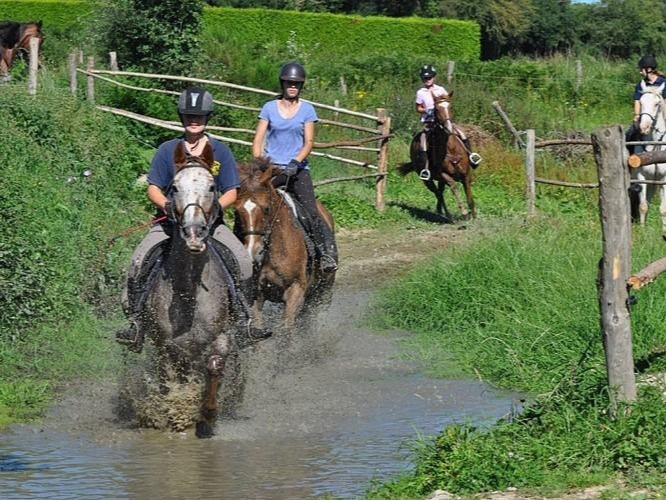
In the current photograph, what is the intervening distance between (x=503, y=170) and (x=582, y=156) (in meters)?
1.63

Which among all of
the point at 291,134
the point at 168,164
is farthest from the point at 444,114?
the point at 168,164

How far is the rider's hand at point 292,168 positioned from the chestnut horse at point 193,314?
228 cm

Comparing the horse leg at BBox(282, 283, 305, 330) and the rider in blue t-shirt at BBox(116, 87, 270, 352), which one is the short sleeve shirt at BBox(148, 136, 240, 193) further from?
the horse leg at BBox(282, 283, 305, 330)

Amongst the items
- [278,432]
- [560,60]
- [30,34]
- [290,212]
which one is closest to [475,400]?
[278,432]

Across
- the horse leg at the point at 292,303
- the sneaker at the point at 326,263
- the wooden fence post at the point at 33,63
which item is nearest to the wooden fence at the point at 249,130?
the wooden fence post at the point at 33,63

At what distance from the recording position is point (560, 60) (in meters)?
39.9

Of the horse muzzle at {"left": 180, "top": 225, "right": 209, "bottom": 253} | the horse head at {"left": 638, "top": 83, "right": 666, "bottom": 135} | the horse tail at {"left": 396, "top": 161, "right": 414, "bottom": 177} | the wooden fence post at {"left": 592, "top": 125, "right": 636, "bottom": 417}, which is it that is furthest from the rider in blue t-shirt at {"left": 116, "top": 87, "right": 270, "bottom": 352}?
the horse tail at {"left": 396, "top": 161, "right": 414, "bottom": 177}

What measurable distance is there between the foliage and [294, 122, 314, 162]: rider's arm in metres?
10.5

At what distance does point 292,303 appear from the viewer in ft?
34.9

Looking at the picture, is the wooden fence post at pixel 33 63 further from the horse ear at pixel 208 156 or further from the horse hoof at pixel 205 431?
the horse hoof at pixel 205 431

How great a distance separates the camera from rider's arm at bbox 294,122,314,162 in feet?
35.6

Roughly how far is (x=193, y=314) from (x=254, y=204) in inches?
69.3

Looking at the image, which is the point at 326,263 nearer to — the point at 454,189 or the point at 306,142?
the point at 306,142

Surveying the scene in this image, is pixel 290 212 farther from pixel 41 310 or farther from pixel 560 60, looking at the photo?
pixel 560 60
